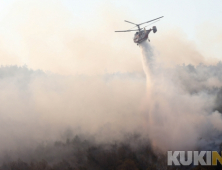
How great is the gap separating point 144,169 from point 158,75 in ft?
122

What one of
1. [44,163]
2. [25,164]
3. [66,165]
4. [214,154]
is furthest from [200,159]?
[25,164]

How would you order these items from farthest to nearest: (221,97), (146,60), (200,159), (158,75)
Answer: (221,97)
(200,159)
(158,75)
(146,60)

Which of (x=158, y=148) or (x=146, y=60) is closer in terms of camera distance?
(x=146, y=60)

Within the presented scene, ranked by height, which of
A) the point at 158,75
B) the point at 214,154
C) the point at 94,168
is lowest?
the point at 94,168

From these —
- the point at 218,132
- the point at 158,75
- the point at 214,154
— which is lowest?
the point at 214,154

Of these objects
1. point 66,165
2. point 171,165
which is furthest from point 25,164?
point 171,165

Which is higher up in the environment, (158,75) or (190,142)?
(158,75)

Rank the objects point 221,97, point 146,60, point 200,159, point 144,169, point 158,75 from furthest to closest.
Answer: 1. point 221,97
2. point 144,169
3. point 200,159
4. point 158,75
5. point 146,60

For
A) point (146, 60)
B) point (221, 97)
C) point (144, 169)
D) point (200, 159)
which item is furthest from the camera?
point (221, 97)

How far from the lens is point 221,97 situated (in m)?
109

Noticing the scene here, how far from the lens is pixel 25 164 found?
319 feet

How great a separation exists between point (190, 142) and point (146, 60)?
2910cm

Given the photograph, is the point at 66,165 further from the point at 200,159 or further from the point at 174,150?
the point at 200,159

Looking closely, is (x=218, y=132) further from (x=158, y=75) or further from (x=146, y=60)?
(x=146, y=60)
